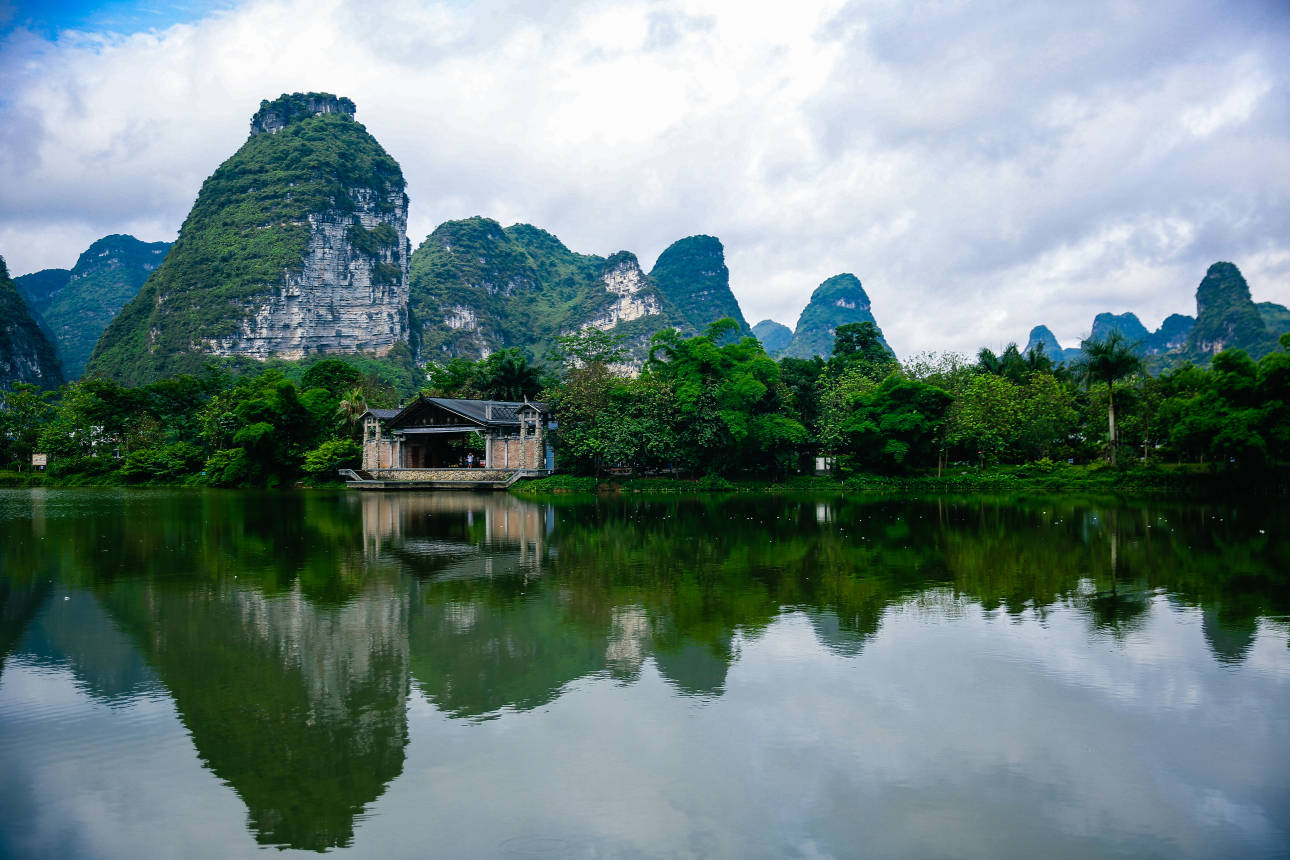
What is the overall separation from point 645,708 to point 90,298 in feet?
712

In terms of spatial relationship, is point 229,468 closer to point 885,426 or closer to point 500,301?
point 885,426

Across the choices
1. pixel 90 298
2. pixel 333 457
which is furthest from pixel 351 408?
pixel 90 298

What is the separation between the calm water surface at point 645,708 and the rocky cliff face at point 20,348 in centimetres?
12477

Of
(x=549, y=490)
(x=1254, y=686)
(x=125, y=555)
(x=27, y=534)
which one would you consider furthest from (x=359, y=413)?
(x=1254, y=686)

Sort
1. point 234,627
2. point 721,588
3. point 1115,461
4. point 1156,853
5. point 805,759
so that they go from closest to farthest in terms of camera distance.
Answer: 1. point 1156,853
2. point 805,759
3. point 234,627
4. point 721,588
5. point 1115,461

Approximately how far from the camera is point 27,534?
19438mm

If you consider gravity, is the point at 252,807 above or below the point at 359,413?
below

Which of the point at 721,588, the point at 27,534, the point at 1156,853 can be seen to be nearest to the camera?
the point at 1156,853

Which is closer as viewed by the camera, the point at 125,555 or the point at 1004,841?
the point at 1004,841

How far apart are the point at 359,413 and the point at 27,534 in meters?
30.1

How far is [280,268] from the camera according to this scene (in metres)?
118

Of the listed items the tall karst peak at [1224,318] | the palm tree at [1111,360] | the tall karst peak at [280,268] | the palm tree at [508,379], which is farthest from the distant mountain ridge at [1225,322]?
the tall karst peak at [280,268]

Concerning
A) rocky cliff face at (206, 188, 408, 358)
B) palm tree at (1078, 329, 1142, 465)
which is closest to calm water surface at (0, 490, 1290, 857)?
palm tree at (1078, 329, 1142, 465)

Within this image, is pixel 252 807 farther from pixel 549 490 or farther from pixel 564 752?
pixel 549 490
